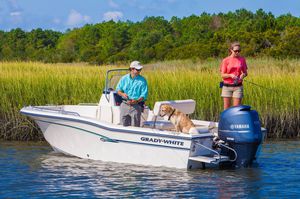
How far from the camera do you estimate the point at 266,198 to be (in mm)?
9922

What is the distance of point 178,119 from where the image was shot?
39.2ft

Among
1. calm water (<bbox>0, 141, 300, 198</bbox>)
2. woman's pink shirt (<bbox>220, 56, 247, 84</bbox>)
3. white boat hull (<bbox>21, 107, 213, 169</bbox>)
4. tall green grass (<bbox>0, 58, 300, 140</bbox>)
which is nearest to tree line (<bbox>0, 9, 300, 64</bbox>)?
tall green grass (<bbox>0, 58, 300, 140</bbox>)

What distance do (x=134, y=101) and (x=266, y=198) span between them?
348 centimetres

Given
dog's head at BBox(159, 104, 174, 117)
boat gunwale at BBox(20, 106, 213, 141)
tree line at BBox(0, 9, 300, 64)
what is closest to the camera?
boat gunwale at BBox(20, 106, 213, 141)

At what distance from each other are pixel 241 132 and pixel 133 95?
2.13 metres

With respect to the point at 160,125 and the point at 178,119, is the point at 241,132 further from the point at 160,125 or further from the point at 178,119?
the point at 160,125

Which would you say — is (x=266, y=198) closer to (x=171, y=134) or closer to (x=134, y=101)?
(x=171, y=134)

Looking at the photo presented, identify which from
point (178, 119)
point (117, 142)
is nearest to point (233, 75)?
point (178, 119)

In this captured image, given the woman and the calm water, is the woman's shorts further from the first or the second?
the calm water

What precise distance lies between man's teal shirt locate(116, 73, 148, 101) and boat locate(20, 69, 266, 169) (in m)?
0.42

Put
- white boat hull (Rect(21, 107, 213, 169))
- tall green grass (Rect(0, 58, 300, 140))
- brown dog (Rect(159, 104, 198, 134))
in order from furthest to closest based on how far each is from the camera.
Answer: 1. tall green grass (Rect(0, 58, 300, 140))
2. brown dog (Rect(159, 104, 198, 134))
3. white boat hull (Rect(21, 107, 213, 169))

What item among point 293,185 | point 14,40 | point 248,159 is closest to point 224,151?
point 248,159

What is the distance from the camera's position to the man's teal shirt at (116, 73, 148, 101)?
12742 millimetres

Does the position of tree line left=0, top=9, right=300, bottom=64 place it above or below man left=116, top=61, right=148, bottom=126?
above
